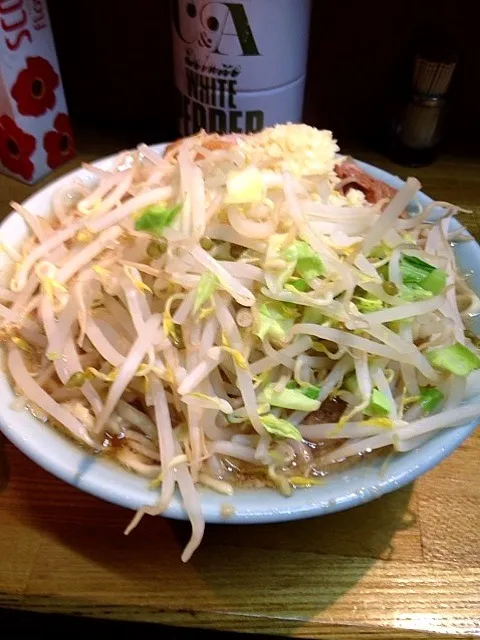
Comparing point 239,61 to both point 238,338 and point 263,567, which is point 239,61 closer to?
point 238,338

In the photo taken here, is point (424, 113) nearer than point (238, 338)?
No

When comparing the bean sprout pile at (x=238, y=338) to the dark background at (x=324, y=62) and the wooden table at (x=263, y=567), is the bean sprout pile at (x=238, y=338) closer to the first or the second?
the wooden table at (x=263, y=567)

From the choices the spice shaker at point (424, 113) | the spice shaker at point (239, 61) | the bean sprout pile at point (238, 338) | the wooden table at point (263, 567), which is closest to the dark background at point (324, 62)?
the spice shaker at point (424, 113)

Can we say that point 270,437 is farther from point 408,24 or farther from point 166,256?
point 408,24

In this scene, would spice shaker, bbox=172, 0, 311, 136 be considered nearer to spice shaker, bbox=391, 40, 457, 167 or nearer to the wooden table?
spice shaker, bbox=391, 40, 457, 167

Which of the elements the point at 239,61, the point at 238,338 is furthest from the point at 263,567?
the point at 239,61

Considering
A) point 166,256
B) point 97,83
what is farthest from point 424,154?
point 166,256
